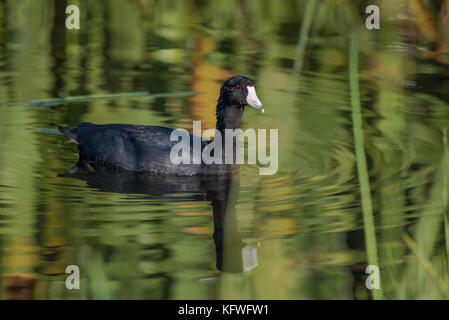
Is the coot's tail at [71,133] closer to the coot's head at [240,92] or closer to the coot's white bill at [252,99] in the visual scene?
the coot's head at [240,92]

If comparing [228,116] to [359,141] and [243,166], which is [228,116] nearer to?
[243,166]

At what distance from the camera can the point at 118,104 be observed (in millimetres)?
8109

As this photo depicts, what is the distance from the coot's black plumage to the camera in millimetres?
6633

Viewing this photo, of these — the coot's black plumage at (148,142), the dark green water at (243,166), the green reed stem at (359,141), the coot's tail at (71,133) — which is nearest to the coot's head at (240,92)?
the coot's black plumage at (148,142)

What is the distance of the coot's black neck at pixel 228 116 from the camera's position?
6887 millimetres

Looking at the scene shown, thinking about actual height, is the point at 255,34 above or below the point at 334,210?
above

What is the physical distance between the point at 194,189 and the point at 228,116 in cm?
87

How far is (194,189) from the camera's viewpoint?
6281mm

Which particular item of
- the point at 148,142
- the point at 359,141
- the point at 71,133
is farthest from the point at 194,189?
the point at 359,141

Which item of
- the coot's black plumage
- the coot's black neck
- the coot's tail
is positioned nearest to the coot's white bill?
the coot's black plumage

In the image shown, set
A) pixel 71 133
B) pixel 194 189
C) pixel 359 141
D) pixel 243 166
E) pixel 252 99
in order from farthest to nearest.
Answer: pixel 71 133
pixel 243 166
pixel 252 99
pixel 194 189
pixel 359 141

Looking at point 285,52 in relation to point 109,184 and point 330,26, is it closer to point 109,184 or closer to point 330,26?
point 330,26
